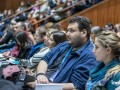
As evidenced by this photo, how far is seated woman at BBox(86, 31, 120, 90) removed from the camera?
6.78 ft

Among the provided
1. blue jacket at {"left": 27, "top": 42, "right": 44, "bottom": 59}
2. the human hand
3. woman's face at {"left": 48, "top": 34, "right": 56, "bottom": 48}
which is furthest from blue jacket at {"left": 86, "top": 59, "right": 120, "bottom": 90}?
blue jacket at {"left": 27, "top": 42, "right": 44, "bottom": 59}

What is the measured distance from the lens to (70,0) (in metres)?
9.22

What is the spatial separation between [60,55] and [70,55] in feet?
0.94

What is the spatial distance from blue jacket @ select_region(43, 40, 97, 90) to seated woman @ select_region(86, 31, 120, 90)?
0.21m

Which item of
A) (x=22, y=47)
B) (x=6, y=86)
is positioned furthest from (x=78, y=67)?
(x=22, y=47)

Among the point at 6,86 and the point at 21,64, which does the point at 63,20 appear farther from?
the point at 6,86

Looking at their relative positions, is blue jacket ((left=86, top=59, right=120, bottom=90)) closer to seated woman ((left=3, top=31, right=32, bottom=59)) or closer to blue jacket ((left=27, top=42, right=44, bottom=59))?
blue jacket ((left=27, top=42, right=44, bottom=59))

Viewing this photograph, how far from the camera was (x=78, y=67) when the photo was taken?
100.0 inches

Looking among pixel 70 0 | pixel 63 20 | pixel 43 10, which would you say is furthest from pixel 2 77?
pixel 43 10

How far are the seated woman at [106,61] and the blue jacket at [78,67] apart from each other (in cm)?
21

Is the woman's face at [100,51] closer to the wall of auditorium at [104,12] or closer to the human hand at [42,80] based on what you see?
the human hand at [42,80]

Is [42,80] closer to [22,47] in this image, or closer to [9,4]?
[22,47]

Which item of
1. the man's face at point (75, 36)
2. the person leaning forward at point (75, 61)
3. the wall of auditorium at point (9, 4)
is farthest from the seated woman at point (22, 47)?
the wall of auditorium at point (9, 4)

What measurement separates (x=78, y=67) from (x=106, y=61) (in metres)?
0.39
